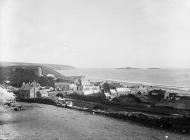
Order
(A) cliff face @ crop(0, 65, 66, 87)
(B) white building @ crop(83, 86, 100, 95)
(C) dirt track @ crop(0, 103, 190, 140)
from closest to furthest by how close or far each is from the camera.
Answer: (C) dirt track @ crop(0, 103, 190, 140) → (B) white building @ crop(83, 86, 100, 95) → (A) cliff face @ crop(0, 65, 66, 87)

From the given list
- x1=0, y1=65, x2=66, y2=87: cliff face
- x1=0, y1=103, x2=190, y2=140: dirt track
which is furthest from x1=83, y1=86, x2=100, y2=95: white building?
x1=0, y1=103, x2=190, y2=140: dirt track

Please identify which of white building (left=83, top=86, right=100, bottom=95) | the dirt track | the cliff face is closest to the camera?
the dirt track

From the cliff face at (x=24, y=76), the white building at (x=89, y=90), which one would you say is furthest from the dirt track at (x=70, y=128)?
the cliff face at (x=24, y=76)

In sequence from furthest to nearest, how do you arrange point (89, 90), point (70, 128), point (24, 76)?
1. point (24, 76)
2. point (89, 90)
3. point (70, 128)

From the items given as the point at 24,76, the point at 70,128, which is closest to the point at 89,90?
the point at 70,128

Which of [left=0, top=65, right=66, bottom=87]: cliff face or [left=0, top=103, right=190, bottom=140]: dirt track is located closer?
[left=0, top=103, right=190, bottom=140]: dirt track

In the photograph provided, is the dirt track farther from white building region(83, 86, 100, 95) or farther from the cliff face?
the cliff face

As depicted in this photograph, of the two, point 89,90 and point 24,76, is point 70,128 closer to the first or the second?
point 89,90

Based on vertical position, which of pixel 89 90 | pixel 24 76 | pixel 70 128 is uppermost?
pixel 24 76

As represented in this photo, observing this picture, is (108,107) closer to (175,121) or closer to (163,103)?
(163,103)
